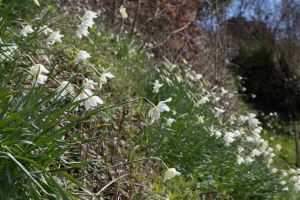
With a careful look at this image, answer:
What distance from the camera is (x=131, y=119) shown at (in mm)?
4332

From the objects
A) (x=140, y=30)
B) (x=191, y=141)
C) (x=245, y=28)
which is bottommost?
(x=191, y=141)

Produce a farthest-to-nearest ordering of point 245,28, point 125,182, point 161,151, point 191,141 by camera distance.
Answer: point 245,28, point 191,141, point 161,151, point 125,182

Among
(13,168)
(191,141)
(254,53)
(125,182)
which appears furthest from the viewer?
(254,53)

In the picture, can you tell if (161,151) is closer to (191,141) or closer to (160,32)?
(191,141)

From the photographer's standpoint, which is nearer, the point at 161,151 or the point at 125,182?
the point at 125,182

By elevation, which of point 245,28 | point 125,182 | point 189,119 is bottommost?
point 125,182

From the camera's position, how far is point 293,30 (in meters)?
14.3

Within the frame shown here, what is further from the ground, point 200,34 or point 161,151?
point 200,34

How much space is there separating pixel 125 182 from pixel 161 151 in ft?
4.03

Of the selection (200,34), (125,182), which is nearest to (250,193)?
(125,182)

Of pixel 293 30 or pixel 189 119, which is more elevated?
pixel 293 30

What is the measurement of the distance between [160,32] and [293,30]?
5274 mm

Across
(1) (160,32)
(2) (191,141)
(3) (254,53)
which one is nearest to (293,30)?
(3) (254,53)

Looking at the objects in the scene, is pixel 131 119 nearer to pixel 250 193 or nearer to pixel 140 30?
pixel 250 193
